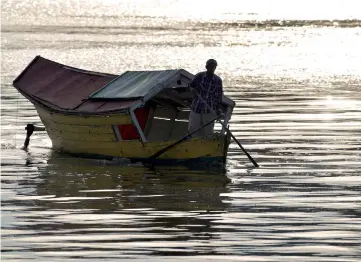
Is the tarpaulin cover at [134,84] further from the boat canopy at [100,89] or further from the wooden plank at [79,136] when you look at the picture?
the wooden plank at [79,136]

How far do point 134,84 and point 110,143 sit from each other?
1254 mm

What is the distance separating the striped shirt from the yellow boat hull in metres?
0.59

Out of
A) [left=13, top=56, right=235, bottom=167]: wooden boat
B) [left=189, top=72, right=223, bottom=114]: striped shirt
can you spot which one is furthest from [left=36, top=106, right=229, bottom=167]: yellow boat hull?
[left=189, top=72, right=223, bottom=114]: striped shirt

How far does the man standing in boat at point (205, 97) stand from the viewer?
63.6ft

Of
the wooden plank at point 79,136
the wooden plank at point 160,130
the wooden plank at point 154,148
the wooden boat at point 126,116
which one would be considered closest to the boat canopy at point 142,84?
the wooden boat at point 126,116

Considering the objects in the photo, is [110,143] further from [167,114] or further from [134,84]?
[167,114]

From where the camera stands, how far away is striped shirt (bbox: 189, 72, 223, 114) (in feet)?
63.6

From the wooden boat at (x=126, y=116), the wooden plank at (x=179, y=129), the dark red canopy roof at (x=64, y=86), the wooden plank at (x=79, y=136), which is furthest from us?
the wooden plank at (x=179, y=129)

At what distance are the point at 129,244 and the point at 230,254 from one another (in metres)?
1.23

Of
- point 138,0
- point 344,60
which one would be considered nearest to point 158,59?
point 344,60

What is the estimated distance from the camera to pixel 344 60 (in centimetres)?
4606

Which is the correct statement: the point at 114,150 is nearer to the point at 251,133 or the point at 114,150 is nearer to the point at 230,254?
the point at 251,133

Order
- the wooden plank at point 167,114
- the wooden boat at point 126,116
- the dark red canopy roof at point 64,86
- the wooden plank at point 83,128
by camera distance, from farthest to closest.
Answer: the wooden plank at point 167,114
the dark red canopy roof at point 64,86
the wooden plank at point 83,128
the wooden boat at point 126,116

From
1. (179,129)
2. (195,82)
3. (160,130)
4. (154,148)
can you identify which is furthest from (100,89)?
(195,82)
